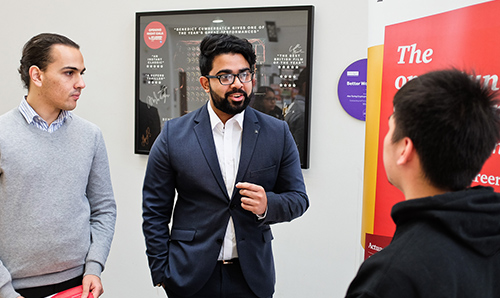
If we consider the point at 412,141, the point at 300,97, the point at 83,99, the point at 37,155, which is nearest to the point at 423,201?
the point at 412,141

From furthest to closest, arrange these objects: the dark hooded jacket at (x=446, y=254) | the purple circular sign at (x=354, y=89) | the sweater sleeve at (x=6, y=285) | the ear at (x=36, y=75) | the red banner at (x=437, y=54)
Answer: the purple circular sign at (x=354, y=89)
the ear at (x=36, y=75)
the sweater sleeve at (x=6, y=285)
the red banner at (x=437, y=54)
the dark hooded jacket at (x=446, y=254)

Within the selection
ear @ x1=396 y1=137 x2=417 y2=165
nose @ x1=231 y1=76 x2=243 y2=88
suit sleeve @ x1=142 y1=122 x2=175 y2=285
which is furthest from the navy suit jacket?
ear @ x1=396 y1=137 x2=417 y2=165

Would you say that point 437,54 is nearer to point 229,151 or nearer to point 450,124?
point 450,124

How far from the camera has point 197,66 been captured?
2918 mm

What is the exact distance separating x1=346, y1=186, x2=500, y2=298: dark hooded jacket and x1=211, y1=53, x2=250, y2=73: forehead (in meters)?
1.04

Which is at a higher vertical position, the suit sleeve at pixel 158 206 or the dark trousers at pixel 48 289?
the suit sleeve at pixel 158 206

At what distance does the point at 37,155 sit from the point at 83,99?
1696mm

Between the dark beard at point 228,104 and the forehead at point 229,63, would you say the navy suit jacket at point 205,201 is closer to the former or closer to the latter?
the dark beard at point 228,104

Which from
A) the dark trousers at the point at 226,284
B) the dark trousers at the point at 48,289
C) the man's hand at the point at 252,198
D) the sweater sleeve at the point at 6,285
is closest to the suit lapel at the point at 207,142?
the man's hand at the point at 252,198

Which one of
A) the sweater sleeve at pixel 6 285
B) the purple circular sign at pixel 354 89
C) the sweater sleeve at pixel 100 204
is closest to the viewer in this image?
the sweater sleeve at pixel 6 285

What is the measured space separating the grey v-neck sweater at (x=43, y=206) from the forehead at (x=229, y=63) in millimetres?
622

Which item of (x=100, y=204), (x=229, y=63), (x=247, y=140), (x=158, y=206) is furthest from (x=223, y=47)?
(x=100, y=204)

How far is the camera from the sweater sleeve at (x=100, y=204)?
184cm

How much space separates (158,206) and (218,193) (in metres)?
0.28
